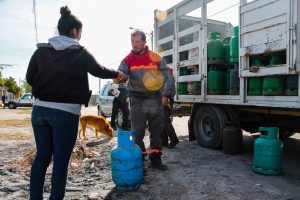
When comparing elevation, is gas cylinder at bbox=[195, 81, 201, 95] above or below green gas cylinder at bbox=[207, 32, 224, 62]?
below

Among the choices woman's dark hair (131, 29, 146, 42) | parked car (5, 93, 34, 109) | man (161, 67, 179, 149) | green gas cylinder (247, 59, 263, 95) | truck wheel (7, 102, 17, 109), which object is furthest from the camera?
parked car (5, 93, 34, 109)

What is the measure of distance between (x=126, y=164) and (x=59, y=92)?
130cm

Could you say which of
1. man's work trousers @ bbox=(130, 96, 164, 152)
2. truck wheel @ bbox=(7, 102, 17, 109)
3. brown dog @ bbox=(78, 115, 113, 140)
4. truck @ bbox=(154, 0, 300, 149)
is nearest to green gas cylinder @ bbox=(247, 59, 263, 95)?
truck @ bbox=(154, 0, 300, 149)

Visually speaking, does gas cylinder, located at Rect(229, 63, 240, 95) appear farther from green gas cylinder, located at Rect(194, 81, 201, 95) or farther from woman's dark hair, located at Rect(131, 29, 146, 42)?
woman's dark hair, located at Rect(131, 29, 146, 42)

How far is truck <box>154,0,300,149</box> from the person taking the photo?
4.02 meters

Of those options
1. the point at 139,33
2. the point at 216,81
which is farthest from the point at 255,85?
the point at 139,33

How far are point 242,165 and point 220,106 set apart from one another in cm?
140

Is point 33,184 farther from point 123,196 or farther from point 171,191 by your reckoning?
point 171,191

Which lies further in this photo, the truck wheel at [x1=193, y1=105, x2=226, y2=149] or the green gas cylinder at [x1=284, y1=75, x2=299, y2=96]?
the truck wheel at [x1=193, y1=105, x2=226, y2=149]

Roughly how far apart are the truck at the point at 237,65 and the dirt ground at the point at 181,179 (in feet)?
2.46

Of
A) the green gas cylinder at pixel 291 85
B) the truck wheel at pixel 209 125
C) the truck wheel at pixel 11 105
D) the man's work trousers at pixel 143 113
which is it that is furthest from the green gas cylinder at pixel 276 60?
the truck wheel at pixel 11 105

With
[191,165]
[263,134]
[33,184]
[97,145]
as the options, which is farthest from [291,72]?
[97,145]

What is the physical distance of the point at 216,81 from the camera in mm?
5625

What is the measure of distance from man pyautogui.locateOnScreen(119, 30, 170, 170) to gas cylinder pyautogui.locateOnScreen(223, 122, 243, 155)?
1.62 meters
